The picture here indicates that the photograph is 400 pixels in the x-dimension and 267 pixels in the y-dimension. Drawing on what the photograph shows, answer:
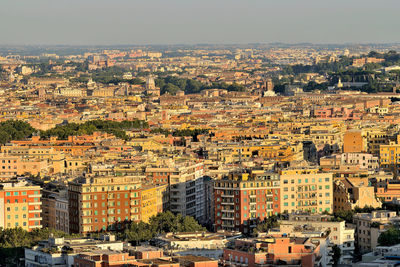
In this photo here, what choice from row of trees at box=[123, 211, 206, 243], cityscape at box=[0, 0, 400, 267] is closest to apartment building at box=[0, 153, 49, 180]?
cityscape at box=[0, 0, 400, 267]

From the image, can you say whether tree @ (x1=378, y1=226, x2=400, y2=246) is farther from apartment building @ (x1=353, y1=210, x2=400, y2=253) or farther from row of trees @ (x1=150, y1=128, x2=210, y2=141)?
row of trees @ (x1=150, y1=128, x2=210, y2=141)

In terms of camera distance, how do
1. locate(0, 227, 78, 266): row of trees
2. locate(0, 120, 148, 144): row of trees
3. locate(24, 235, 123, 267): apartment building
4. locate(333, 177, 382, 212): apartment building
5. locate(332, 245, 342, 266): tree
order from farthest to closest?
locate(0, 120, 148, 144): row of trees
locate(333, 177, 382, 212): apartment building
locate(0, 227, 78, 266): row of trees
locate(332, 245, 342, 266): tree
locate(24, 235, 123, 267): apartment building

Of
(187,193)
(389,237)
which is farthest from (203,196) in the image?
(389,237)

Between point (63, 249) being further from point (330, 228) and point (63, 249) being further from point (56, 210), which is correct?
point (56, 210)

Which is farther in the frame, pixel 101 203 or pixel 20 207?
pixel 20 207

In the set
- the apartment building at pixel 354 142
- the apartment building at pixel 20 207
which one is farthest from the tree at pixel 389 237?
the apartment building at pixel 354 142
